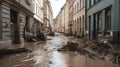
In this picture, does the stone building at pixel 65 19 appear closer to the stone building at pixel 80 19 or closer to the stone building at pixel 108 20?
the stone building at pixel 80 19

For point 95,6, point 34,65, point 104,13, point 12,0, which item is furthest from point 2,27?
point 95,6

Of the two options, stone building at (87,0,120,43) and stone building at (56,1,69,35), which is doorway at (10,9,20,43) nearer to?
stone building at (87,0,120,43)

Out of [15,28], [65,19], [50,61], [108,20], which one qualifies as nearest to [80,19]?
[108,20]

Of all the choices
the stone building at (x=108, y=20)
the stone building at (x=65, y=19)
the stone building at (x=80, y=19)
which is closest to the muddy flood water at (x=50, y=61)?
the stone building at (x=108, y=20)

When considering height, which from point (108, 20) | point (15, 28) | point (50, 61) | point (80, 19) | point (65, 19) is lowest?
point (50, 61)

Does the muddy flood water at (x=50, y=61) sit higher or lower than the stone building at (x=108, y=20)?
lower

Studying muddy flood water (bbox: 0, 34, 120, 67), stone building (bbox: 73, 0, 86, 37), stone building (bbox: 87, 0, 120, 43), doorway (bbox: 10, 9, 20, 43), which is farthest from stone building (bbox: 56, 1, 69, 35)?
muddy flood water (bbox: 0, 34, 120, 67)

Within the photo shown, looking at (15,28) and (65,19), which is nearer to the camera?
(15,28)

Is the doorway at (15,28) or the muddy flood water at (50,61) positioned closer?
the muddy flood water at (50,61)

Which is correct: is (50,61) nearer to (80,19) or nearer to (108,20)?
(108,20)

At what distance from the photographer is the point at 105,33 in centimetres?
1884

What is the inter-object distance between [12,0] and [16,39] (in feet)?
13.5

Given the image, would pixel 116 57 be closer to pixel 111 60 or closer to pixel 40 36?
pixel 111 60

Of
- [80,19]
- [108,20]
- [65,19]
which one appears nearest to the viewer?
[108,20]
